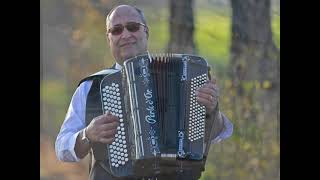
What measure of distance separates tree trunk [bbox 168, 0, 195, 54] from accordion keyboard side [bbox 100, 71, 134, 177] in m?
0.54

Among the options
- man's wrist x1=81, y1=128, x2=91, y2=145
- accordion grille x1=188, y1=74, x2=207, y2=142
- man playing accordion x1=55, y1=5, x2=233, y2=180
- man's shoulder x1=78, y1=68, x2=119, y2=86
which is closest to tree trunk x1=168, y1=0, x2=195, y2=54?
man playing accordion x1=55, y1=5, x2=233, y2=180

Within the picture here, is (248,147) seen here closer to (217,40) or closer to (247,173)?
(247,173)

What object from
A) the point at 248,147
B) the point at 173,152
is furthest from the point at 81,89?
the point at 248,147

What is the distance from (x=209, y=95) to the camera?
6883 millimetres

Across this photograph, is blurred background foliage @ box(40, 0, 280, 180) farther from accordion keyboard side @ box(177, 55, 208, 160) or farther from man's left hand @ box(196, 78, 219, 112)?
accordion keyboard side @ box(177, 55, 208, 160)

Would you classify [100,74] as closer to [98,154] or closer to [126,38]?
[126,38]

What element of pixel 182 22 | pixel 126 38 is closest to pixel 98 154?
pixel 126 38

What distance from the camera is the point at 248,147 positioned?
281 inches

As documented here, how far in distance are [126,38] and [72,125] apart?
2.19 ft

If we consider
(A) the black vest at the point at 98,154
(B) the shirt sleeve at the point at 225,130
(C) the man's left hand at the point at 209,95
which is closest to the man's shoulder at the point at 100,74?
(A) the black vest at the point at 98,154

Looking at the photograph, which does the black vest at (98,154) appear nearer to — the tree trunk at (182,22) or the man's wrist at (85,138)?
the man's wrist at (85,138)

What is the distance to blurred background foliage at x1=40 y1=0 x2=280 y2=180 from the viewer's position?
6.99 meters
